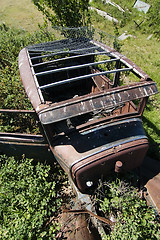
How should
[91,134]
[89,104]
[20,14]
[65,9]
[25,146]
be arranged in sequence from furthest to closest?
1. [20,14]
2. [65,9]
3. [25,146]
4. [91,134]
5. [89,104]

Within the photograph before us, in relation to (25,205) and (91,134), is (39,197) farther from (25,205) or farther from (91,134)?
(91,134)

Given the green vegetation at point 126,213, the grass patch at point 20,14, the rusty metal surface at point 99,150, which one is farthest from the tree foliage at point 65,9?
the grass patch at point 20,14

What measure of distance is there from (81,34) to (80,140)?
3841mm

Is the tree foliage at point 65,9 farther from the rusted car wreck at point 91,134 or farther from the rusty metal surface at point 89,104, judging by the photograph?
the rusty metal surface at point 89,104

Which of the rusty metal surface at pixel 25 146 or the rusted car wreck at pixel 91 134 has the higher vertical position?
the rusty metal surface at pixel 25 146

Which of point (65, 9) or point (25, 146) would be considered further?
point (65, 9)

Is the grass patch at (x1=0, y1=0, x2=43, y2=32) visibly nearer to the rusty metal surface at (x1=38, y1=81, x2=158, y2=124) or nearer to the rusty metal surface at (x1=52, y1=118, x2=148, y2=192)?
the rusty metal surface at (x1=52, y1=118, x2=148, y2=192)

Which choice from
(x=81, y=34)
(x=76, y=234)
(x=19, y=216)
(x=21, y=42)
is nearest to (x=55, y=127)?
(x=19, y=216)

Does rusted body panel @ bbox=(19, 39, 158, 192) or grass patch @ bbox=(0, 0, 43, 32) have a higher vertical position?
grass patch @ bbox=(0, 0, 43, 32)

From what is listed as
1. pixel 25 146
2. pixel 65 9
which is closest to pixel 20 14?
pixel 65 9

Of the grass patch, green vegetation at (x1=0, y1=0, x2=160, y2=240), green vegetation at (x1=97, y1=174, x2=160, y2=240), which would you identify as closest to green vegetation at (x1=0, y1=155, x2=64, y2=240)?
green vegetation at (x1=0, y1=0, x2=160, y2=240)

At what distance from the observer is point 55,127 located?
3105mm

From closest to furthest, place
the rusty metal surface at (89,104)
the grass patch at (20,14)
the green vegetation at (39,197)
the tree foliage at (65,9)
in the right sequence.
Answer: the rusty metal surface at (89,104) → the green vegetation at (39,197) → the tree foliage at (65,9) → the grass patch at (20,14)

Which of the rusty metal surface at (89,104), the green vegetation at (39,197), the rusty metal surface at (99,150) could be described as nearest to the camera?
the rusty metal surface at (89,104)
